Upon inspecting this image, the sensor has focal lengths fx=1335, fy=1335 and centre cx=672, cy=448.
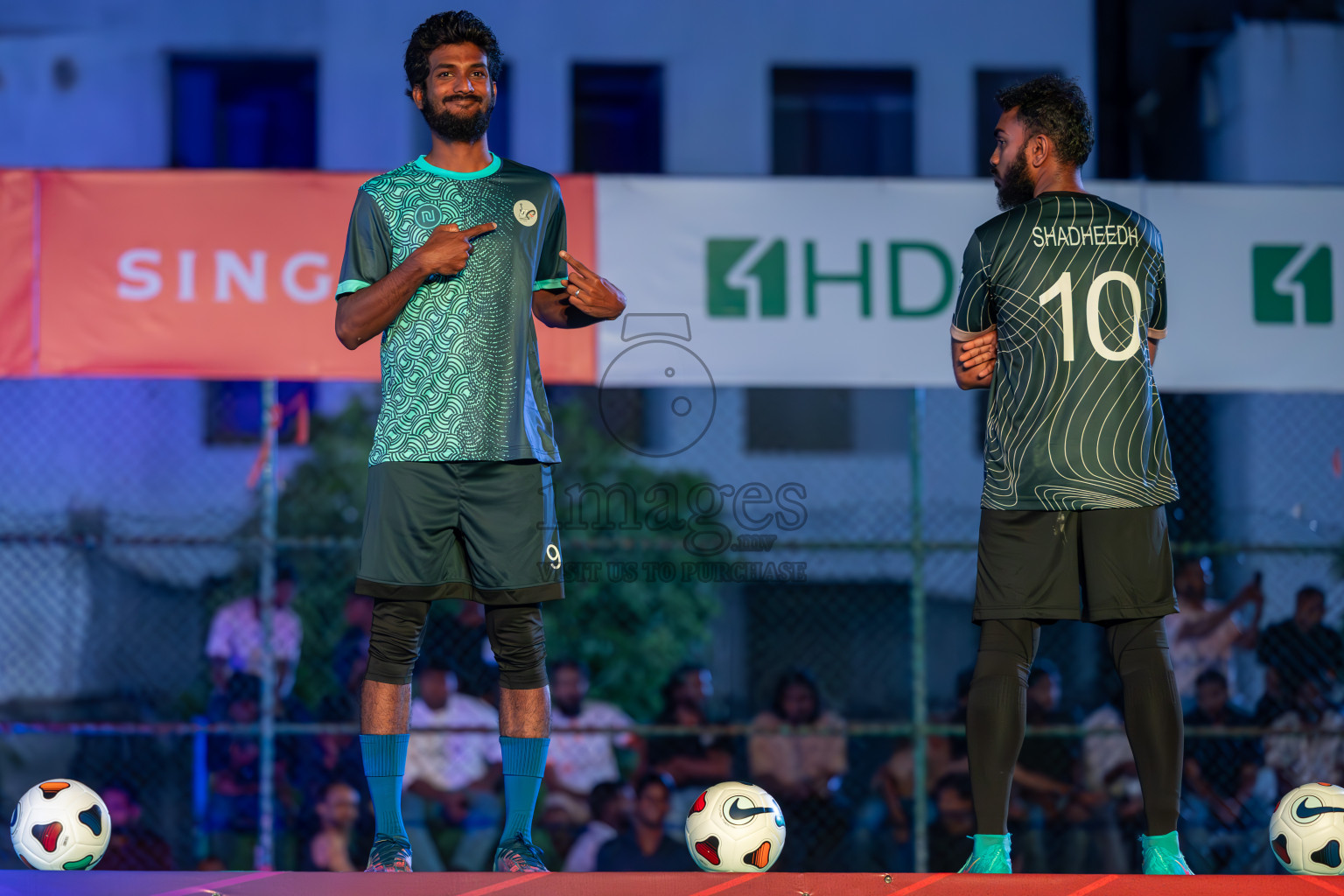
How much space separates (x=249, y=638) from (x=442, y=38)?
397 centimetres

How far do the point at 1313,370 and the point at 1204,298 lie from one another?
0.48 m

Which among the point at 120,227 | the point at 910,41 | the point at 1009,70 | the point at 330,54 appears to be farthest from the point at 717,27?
the point at 120,227

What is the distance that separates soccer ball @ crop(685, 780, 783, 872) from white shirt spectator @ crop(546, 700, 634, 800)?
3.10 m

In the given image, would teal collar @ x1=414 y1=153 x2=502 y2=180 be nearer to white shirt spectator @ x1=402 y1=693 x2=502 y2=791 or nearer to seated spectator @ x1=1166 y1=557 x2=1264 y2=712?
white shirt spectator @ x1=402 y1=693 x2=502 y2=791

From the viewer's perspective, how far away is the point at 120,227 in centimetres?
484

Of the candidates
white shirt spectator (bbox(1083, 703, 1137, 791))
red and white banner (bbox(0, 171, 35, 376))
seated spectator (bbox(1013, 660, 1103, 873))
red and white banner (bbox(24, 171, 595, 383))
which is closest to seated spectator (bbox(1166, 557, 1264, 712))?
white shirt spectator (bbox(1083, 703, 1137, 791))

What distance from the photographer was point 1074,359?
8.64ft

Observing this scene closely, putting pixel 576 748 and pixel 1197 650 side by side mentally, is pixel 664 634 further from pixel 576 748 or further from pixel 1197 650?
pixel 1197 650

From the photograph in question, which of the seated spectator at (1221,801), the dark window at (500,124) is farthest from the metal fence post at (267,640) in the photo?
the dark window at (500,124)

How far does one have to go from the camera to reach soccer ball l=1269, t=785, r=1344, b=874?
258 centimetres

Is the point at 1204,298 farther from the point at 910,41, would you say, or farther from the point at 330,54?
the point at 330,54

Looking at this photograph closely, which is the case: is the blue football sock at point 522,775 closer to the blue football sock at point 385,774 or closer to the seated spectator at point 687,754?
the blue football sock at point 385,774

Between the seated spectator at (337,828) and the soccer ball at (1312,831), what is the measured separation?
3.96m

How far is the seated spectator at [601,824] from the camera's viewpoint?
5613 mm
